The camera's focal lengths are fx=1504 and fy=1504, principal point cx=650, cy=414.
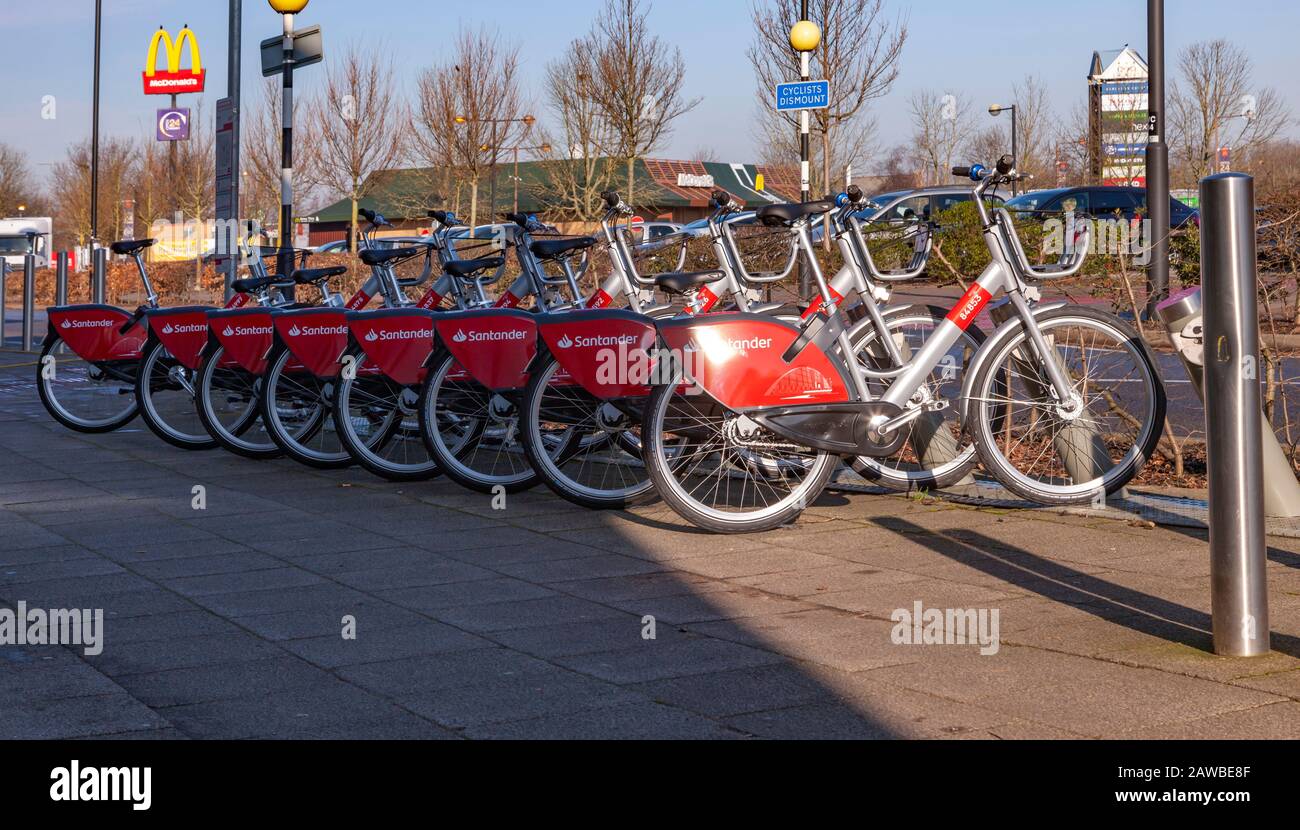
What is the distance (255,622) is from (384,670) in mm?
826

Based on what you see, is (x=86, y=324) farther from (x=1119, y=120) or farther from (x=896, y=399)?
(x=1119, y=120)

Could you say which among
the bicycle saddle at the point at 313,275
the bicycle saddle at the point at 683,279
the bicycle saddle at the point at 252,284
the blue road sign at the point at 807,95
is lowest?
the bicycle saddle at the point at 683,279

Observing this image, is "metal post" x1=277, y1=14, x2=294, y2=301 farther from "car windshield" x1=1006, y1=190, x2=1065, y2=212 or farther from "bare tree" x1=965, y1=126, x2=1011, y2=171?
"bare tree" x1=965, y1=126, x2=1011, y2=171

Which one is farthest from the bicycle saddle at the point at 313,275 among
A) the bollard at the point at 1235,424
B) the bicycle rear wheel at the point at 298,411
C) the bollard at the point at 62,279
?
the bollard at the point at 62,279

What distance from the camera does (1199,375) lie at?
20.6 ft

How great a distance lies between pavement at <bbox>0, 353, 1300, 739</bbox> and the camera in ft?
12.4

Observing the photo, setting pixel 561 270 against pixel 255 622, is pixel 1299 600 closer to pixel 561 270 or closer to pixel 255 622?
Answer: pixel 255 622

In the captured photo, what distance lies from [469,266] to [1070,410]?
139 inches

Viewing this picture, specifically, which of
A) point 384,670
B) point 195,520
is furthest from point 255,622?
point 195,520

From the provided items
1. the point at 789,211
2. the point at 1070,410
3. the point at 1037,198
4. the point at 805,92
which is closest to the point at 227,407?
the point at 789,211

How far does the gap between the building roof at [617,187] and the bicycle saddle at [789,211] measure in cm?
2626

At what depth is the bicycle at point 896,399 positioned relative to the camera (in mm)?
6363

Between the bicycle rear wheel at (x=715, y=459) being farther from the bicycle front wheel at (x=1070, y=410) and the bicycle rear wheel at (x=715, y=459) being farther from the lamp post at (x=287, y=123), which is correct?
the lamp post at (x=287, y=123)

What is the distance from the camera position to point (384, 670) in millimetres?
4293
